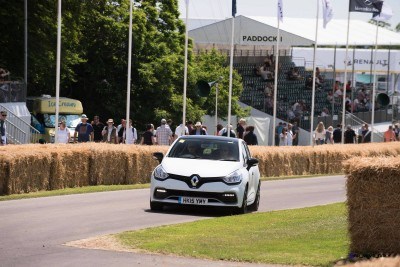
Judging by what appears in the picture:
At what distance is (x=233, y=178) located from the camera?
2064 centimetres

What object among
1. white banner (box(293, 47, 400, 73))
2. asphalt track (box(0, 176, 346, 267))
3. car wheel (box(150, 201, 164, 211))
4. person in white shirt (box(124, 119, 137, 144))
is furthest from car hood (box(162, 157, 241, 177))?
white banner (box(293, 47, 400, 73))

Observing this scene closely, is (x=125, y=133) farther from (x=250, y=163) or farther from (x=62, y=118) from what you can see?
(x=250, y=163)

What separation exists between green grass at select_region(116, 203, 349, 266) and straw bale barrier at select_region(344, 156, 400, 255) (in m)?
0.41

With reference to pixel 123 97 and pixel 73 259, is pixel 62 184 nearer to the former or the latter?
pixel 73 259

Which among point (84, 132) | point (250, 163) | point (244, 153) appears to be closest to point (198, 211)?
point (250, 163)

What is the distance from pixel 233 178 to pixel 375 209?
678 centimetres

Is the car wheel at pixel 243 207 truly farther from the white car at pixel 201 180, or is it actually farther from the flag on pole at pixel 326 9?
the flag on pole at pixel 326 9

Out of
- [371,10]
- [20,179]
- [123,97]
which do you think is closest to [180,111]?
[123,97]

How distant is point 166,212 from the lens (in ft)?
67.7

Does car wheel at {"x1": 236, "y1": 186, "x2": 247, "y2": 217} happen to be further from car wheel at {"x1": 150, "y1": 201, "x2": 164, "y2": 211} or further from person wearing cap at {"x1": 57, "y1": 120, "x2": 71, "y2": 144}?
person wearing cap at {"x1": 57, "y1": 120, "x2": 71, "y2": 144}

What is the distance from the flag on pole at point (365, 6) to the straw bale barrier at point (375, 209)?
1481 inches

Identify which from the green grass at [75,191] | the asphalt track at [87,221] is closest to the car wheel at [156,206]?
the asphalt track at [87,221]

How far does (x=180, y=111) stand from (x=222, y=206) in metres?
42.4

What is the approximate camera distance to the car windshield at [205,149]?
2158 centimetres
